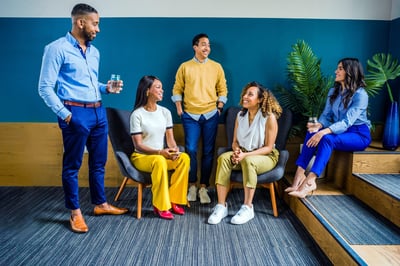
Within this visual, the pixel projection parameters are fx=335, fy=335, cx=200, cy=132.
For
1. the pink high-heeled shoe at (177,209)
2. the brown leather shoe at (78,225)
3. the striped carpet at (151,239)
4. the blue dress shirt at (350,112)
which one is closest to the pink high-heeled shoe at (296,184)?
the striped carpet at (151,239)

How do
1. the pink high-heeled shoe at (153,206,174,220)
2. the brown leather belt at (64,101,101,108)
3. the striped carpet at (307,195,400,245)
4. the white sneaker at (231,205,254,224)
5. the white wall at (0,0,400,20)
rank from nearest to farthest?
the striped carpet at (307,195,400,245) → the brown leather belt at (64,101,101,108) → the white sneaker at (231,205,254,224) → the pink high-heeled shoe at (153,206,174,220) → the white wall at (0,0,400,20)

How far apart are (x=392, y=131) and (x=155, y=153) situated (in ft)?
7.39

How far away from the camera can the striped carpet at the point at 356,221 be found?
221 cm

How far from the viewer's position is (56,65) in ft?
8.45

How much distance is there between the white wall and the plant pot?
3.85ft

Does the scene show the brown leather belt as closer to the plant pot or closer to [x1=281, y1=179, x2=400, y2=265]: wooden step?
[x1=281, y1=179, x2=400, y2=265]: wooden step

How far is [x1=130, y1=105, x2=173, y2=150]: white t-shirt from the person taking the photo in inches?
120

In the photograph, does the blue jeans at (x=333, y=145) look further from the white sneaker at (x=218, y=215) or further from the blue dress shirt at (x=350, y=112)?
the white sneaker at (x=218, y=215)

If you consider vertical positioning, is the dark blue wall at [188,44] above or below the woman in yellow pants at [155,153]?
above

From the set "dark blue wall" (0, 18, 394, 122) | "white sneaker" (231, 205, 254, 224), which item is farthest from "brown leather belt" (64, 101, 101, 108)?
"white sneaker" (231, 205, 254, 224)

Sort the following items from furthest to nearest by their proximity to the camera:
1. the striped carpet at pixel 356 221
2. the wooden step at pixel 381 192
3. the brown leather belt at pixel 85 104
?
the brown leather belt at pixel 85 104 < the wooden step at pixel 381 192 < the striped carpet at pixel 356 221

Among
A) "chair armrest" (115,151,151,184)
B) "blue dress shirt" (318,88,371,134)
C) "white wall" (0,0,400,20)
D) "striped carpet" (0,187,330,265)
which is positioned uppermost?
"white wall" (0,0,400,20)

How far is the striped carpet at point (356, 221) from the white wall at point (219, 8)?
206cm

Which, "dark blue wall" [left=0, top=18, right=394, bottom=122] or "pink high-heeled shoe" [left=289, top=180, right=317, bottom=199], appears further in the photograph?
"dark blue wall" [left=0, top=18, right=394, bottom=122]
